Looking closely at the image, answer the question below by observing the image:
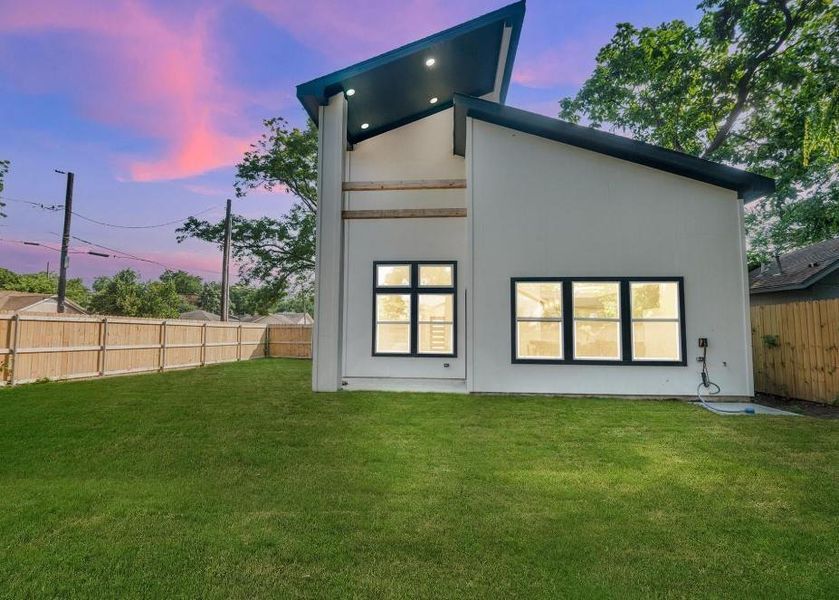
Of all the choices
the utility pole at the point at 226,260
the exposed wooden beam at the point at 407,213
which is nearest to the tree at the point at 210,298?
the utility pole at the point at 226,260

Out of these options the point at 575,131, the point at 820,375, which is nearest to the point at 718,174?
the point at 575,131

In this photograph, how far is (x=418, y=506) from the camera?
2623mm

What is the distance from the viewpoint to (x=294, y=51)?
12.4 m

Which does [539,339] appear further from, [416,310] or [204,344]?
[204,344]

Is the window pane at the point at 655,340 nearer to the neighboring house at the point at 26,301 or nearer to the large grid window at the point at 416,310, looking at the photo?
the large grid window at the point at 416,310

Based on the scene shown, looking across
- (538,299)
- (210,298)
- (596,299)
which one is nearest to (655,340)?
(596,299)

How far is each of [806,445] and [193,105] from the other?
14135 millimetres

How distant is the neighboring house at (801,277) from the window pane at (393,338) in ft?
31.2

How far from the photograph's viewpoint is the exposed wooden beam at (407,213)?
754 cm

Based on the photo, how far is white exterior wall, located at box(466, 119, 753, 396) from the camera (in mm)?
6391

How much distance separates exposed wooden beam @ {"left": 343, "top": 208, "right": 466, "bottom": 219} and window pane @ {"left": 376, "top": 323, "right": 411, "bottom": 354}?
2.12 m

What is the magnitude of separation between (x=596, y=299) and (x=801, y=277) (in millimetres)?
7298

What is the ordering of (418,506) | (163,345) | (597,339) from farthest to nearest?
(163,345)
(597,339)
(418,506)

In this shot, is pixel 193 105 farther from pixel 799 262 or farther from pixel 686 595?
pixel 799 262
